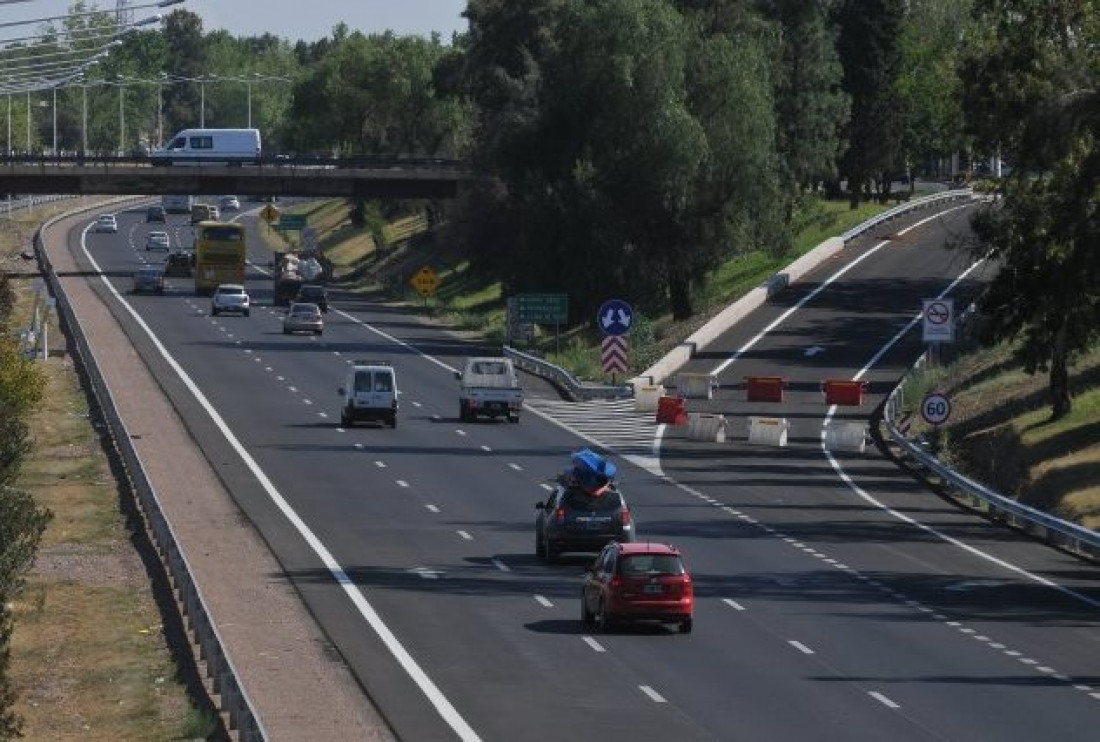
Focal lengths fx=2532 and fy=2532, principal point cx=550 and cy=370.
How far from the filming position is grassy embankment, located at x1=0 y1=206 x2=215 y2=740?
32.3m

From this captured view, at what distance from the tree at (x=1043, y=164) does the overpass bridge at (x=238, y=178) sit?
74688 mm

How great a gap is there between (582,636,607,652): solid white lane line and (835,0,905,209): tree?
103 m

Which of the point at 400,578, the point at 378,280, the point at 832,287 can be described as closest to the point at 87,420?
the point at 400,578

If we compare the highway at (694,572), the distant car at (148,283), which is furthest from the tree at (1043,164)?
the distant car at (148,283)

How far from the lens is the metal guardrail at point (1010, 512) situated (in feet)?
155

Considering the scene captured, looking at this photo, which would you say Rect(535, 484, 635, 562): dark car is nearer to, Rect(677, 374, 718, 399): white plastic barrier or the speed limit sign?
the speed limit sign

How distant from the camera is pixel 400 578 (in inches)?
1642

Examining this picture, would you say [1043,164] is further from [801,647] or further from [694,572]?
[801,647]

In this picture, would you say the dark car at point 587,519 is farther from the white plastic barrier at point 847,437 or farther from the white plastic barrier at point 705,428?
the white plastic barrier at point 705,428

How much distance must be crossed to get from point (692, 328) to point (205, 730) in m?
71.6

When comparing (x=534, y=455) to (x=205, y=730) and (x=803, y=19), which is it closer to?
(x=205, y=730)

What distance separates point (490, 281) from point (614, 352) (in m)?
57.9

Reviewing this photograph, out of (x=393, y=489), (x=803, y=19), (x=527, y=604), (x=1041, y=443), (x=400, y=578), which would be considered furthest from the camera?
(x=803, y=19)

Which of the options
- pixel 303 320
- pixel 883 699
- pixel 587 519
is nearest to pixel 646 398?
pixel 303 320
